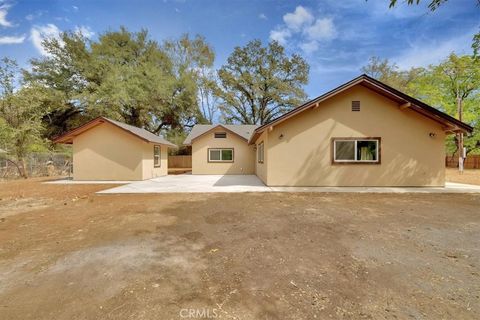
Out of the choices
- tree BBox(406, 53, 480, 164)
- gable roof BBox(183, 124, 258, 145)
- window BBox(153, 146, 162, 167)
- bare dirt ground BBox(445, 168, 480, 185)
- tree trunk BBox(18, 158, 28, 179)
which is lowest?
bare dirt ground BBox(445, 168, 480, 185)

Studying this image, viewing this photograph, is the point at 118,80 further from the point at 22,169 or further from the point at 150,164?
the point at 150,164

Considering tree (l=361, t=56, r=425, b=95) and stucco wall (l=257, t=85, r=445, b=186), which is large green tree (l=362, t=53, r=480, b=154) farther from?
stucco wall (l=257, t=85, r=445, b=186)

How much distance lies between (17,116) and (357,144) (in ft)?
66.0

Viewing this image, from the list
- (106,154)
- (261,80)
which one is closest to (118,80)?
(106,154)

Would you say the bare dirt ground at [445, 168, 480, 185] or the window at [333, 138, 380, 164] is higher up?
the window at [333, 138, 380, 164]

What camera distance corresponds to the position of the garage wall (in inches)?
520

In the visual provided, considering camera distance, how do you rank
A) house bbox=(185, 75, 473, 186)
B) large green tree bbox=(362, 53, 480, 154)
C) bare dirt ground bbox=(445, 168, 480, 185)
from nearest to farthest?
house bbox=(185, 75, 473, 186), bare dirt ground bbox=(445, 168, 480, 185), large green tree bbox=(362, 53, 480, 154)

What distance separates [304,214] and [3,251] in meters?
5.74

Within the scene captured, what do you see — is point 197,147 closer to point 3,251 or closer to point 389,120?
point 389,120

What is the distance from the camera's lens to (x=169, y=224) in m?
4.97

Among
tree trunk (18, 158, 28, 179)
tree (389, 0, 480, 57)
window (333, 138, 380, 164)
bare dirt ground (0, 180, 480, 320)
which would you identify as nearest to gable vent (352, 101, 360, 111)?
window (333, 138, 380, 164)

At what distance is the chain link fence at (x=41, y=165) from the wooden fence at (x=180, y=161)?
9.57 meters

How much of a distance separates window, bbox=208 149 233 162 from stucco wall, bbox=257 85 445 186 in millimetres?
7520

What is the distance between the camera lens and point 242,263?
3.13 meters
